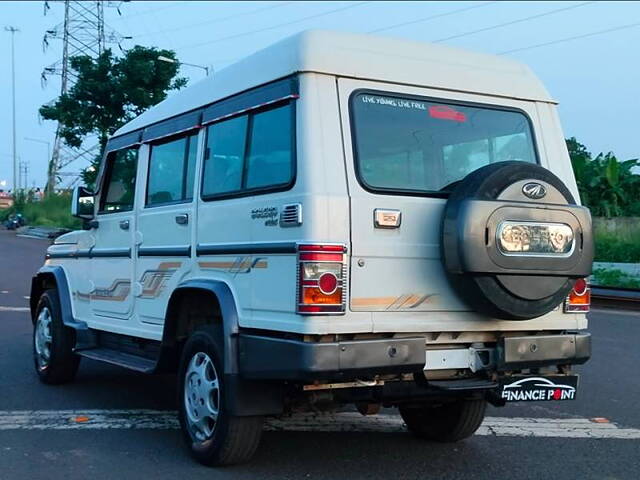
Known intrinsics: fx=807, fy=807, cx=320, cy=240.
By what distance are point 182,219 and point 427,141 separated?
181 centimetres

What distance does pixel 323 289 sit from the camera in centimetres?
429

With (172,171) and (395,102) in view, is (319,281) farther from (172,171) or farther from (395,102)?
(172,171)

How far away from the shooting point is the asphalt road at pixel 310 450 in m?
5.02

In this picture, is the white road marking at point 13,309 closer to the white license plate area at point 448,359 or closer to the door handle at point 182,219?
the door handle at point 182,219

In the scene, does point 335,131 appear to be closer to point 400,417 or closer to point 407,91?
point 407,91

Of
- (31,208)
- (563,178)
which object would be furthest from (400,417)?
(31,208)

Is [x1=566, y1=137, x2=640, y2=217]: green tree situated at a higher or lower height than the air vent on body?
higher

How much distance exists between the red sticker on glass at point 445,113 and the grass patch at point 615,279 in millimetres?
17841

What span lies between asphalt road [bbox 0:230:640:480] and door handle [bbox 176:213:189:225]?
1.54m

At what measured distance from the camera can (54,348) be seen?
24.5ft

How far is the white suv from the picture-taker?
440cm

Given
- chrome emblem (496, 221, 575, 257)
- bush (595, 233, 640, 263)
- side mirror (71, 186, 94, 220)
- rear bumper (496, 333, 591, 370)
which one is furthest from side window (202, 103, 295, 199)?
bush (595, 233, 640, 263)

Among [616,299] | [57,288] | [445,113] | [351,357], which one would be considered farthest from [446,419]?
[616,299]

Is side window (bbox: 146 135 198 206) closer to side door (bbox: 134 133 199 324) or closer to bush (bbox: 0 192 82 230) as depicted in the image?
side door (bbox: 134 133 199 324)
